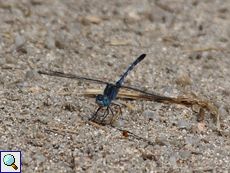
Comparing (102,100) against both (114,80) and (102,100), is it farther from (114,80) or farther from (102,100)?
(114,80)

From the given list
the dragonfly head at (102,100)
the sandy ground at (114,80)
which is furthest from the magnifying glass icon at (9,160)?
the dragonfly head at (102,100)

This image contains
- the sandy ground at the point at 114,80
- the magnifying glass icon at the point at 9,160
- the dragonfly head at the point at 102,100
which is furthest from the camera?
the dragonfly head at the point at 102,100

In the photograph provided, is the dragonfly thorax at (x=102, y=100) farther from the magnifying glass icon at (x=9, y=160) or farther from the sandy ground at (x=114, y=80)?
the magnifying glass icon at (x=9, y=160)

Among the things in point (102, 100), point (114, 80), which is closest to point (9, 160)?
point (102, 100)

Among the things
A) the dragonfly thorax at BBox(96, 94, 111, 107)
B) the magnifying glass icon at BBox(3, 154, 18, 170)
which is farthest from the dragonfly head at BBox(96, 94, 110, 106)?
the magnifying glass icon at BBox(3, 154, 18, 170)

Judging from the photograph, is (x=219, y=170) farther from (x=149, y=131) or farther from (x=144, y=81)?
(x=144, y=81)

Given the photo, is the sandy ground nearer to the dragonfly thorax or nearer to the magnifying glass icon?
the magnifying glass icon

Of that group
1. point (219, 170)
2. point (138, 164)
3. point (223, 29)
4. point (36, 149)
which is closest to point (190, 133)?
point (219, 170)
